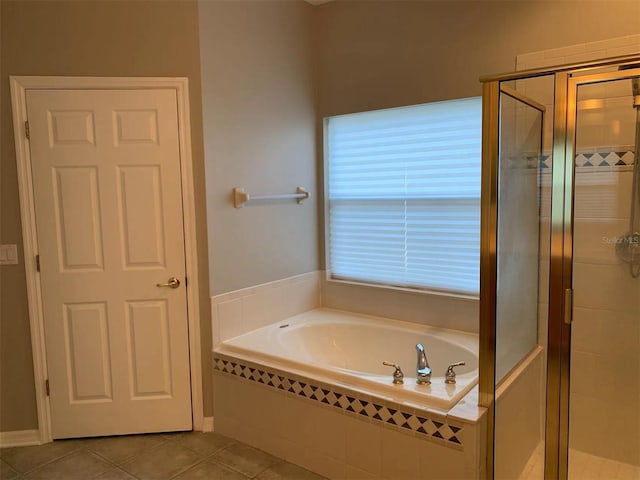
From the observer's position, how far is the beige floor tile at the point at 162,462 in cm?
259

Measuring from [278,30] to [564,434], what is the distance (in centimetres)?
286

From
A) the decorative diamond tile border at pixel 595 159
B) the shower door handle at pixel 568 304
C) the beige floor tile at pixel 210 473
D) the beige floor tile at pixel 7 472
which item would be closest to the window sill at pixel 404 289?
the shower door handle at pixel 568 304

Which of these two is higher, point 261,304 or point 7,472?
point 261,304

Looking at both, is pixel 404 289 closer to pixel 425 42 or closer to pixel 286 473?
pixel 286 473

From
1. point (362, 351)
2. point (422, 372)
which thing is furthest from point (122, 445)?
point (422, 372)

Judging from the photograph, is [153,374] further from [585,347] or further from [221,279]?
[585,347]

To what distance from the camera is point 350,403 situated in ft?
7.98

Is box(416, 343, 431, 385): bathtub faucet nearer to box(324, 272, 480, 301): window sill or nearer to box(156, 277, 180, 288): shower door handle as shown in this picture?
box(324, 272, 480, 301): window sill

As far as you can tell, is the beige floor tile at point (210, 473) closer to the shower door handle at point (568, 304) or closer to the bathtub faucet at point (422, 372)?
the bathtub faucet at point (422, 372)

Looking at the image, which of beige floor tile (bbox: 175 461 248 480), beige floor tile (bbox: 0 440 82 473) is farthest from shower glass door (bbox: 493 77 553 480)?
beige floor tile (bbox: 0 440 82 473)

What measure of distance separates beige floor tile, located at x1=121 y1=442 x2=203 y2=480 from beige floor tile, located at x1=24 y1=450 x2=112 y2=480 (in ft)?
0.45

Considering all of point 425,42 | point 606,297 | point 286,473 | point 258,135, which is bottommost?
point 286,473

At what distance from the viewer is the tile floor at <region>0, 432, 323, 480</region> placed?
2.58 metres

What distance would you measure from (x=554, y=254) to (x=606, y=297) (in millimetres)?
611
